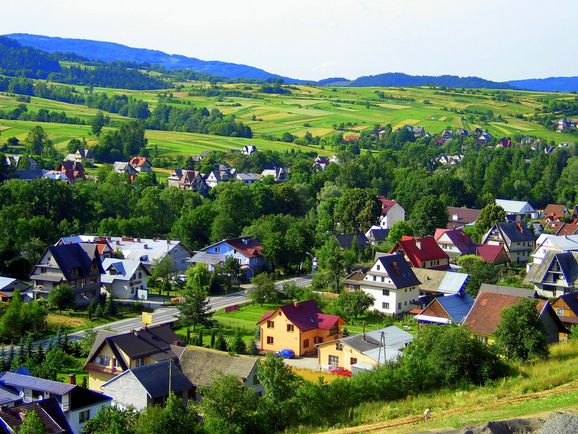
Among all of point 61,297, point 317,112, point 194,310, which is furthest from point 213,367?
point 317,112

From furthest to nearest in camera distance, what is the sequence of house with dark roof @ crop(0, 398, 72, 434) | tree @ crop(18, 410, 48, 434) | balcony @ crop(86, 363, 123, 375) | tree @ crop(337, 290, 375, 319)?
tree @ crop(337, 290, 375, 319) < balcony @ crop(86, 363, 123, 375) < house with dark roof @ crop(0, 398, 72, 434) < tree @ crop(18, 410, 48, 434)

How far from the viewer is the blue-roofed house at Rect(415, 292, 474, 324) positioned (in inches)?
1259

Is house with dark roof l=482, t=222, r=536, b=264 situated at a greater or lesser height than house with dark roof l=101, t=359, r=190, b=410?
lesser

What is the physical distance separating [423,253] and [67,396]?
86.7 ft

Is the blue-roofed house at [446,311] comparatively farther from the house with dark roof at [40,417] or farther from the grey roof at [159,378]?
the house with dark roof at [40,417]

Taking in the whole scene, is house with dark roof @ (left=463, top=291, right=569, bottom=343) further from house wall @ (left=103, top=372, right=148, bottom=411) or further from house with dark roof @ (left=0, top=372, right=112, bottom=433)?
house with dark roof @ (left=0, top=372, right=112, bottom=433)

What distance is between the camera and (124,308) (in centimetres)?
3762

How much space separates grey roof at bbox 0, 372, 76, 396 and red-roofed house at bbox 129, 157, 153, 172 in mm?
61273

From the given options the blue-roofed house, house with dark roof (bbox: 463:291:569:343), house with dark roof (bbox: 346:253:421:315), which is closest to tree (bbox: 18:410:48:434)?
house with dark roof (bbox: 463:291:569:343)

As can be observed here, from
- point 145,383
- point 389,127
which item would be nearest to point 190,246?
point 145,383

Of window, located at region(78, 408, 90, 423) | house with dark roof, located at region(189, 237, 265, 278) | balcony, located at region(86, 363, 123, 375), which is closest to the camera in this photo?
window, located at region(78, 408, 90, 423)

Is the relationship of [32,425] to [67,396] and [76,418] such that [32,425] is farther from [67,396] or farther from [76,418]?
[76,418]

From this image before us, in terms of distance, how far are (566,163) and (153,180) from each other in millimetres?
43918

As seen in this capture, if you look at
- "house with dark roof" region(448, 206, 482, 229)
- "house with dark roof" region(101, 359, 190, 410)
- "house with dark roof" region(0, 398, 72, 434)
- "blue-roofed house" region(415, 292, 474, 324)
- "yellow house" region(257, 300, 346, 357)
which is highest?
"house with dark roof" region(0, 398, 72, 434)
